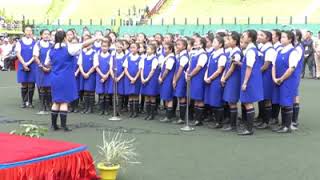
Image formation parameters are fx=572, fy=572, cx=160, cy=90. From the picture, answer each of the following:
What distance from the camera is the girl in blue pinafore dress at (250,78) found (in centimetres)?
941

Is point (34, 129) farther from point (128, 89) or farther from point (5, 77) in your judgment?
point (5, 77)

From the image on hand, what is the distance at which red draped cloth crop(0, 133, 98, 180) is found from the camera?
557 cm

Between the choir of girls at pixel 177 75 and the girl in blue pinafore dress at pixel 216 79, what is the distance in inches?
0.7

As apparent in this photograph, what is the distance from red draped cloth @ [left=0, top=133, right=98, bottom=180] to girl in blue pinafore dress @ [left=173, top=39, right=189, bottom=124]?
4575 mm

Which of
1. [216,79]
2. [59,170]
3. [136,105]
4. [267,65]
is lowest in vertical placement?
[59,170]

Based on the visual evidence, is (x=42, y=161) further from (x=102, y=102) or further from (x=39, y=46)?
(x=39, y=46)

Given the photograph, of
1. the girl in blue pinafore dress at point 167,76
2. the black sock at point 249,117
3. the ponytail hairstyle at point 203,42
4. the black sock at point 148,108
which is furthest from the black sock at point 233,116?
the black sock at point 148,108

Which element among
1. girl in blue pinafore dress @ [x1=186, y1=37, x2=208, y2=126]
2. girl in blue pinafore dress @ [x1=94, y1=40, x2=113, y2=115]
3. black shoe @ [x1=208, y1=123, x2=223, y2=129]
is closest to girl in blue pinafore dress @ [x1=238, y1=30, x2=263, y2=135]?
black shoe @ [x1=208, y1=123, x2=223, y2=129]

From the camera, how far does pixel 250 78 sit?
31.1 feet

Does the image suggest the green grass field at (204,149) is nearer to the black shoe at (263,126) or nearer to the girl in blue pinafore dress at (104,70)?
the black shoe at (263,126)

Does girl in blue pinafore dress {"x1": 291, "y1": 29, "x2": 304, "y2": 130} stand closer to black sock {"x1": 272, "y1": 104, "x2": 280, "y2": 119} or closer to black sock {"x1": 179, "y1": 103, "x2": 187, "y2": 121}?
black sock {"x1": 272, "y1": 104, "x2": 280, "y2": 119}

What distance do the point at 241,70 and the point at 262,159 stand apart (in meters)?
2.28

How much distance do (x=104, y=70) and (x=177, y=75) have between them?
1.99 m

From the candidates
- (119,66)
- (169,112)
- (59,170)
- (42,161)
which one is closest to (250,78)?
(169,112)
